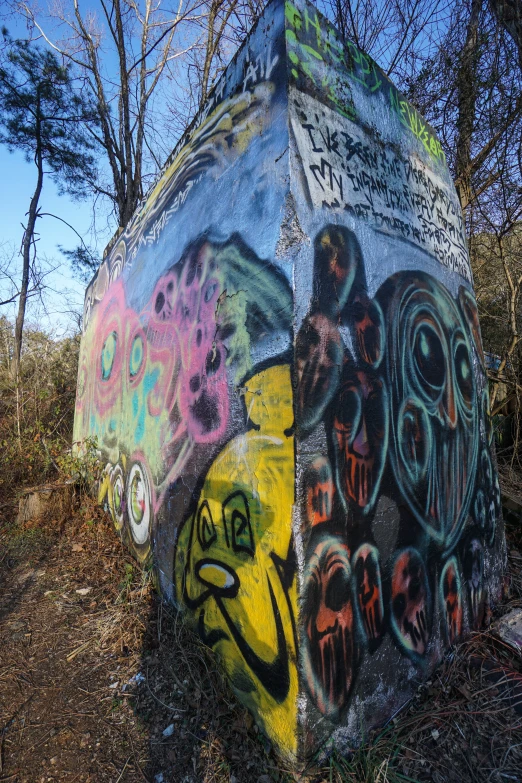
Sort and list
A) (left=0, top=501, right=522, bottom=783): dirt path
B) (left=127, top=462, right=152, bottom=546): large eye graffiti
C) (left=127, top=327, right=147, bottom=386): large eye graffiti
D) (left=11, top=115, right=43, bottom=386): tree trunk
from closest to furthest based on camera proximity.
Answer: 1. (left=0, top=501, right=522, bottom=783): dirt path
2. (left=127, top=462, right=152, bottom=546): large eye graffiti
3. (left=127, top=327, right=147, bottom=386): large eye graffiti
4. (left=11, top=115, right=43, bottom=386): tree trunk

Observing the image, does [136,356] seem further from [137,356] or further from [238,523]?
[238,523]

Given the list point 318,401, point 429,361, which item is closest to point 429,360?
point 429,361

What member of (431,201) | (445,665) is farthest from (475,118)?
(445,665)

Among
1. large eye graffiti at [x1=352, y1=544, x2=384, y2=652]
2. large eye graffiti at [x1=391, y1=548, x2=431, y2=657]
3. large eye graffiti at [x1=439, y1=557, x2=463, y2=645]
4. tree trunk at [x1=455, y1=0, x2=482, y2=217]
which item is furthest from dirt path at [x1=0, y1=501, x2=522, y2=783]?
tree trunk at [x1=455, y1=0, x2=482, y2=217]

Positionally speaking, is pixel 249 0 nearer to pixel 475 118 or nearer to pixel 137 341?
pixel 475 118

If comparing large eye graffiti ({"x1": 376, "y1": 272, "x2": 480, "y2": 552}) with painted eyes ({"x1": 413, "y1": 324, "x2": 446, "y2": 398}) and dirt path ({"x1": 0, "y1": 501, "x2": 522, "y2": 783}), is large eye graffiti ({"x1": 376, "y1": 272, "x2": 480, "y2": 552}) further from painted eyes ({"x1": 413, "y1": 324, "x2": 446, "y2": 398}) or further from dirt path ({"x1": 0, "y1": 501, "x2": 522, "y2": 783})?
dirt path ({"x1": 0, "y1": 501, "x2": 522, "y2": 783})

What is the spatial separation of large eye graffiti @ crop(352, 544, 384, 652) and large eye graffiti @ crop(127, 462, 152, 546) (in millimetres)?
1586

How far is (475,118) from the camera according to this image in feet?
14.0

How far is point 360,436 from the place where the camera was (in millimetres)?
1773

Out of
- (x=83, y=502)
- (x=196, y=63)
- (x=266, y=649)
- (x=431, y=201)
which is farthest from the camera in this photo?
(x=196, y=63)

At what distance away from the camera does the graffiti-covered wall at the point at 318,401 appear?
1610mm

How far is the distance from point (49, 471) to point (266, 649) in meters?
4.16

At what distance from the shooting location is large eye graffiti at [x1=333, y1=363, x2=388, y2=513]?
1691mm

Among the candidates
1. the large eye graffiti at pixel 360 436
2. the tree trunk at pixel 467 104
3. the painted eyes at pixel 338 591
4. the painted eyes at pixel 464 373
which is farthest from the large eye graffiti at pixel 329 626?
the tree trunk at pixel 467 104
